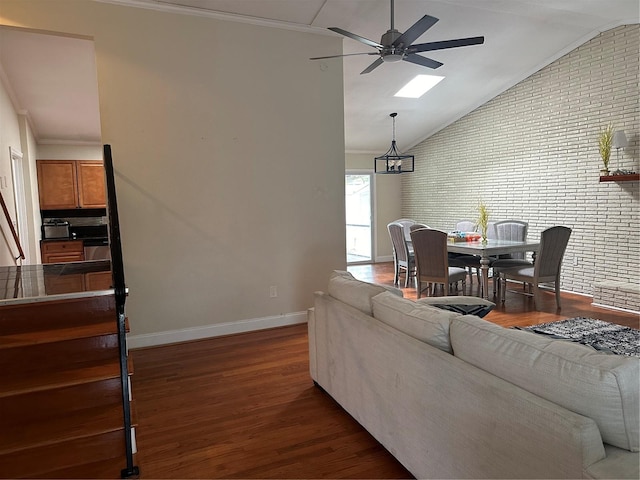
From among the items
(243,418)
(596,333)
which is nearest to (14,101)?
(243,418)

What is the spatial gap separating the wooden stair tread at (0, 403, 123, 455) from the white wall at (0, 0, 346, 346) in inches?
65.6

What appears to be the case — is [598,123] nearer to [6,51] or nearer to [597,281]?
[597,281]

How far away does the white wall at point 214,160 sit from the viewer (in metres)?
3.68

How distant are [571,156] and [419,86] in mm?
2386

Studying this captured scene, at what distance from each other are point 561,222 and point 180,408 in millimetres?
5622

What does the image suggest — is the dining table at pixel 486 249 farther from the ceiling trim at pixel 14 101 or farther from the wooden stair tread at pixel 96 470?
the ceiling trim at pixel 14 101

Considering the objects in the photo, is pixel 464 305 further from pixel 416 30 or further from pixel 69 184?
pixel 69 184

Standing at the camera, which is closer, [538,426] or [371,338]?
[538,426]

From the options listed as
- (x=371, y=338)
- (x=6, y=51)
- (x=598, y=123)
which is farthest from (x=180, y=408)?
(x=598, y=123)

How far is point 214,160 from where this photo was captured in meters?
4.04

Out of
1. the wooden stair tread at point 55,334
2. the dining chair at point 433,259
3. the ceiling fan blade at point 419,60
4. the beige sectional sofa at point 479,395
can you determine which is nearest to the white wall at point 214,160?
the ceiling fan blade at point 419,60

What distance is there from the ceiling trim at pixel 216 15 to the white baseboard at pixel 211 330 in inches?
117

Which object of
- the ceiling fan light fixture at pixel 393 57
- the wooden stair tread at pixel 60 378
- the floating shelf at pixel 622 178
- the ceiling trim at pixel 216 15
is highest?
the ceiling trim at pixel 216 15

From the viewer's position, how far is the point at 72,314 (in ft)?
8.36
